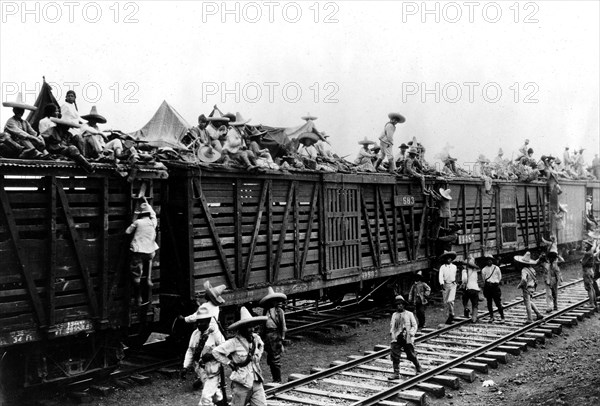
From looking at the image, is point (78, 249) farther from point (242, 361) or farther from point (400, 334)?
point (400, 334)

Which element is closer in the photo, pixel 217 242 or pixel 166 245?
pixel 166 245

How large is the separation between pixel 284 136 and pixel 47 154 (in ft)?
20.7

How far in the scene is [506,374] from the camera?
32.8 feet

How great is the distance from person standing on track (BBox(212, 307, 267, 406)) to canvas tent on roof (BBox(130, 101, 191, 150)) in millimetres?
6135

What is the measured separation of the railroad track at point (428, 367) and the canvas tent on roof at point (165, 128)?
5.61 meters

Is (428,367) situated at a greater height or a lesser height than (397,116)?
lesser

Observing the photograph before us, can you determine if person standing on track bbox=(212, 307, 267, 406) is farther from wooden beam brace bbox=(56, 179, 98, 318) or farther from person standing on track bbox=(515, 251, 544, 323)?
person standing on track bbox=(515, 251, 544, 323)

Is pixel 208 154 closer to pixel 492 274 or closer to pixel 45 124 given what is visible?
pixel 45 124

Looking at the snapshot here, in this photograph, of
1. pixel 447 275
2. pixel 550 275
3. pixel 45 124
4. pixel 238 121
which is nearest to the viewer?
pixel 45 124

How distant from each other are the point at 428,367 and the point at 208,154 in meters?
5.33

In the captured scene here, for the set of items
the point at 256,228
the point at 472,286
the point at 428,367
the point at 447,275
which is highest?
the point at 256,228

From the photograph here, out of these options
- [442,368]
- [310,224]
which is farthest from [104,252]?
[442,368]

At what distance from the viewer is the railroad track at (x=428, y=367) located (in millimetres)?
8445

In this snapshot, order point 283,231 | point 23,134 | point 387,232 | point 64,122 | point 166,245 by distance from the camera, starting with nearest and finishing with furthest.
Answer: point 23,134 < point 64,122 < point 166,245 < point 283,231 < point 387,232
